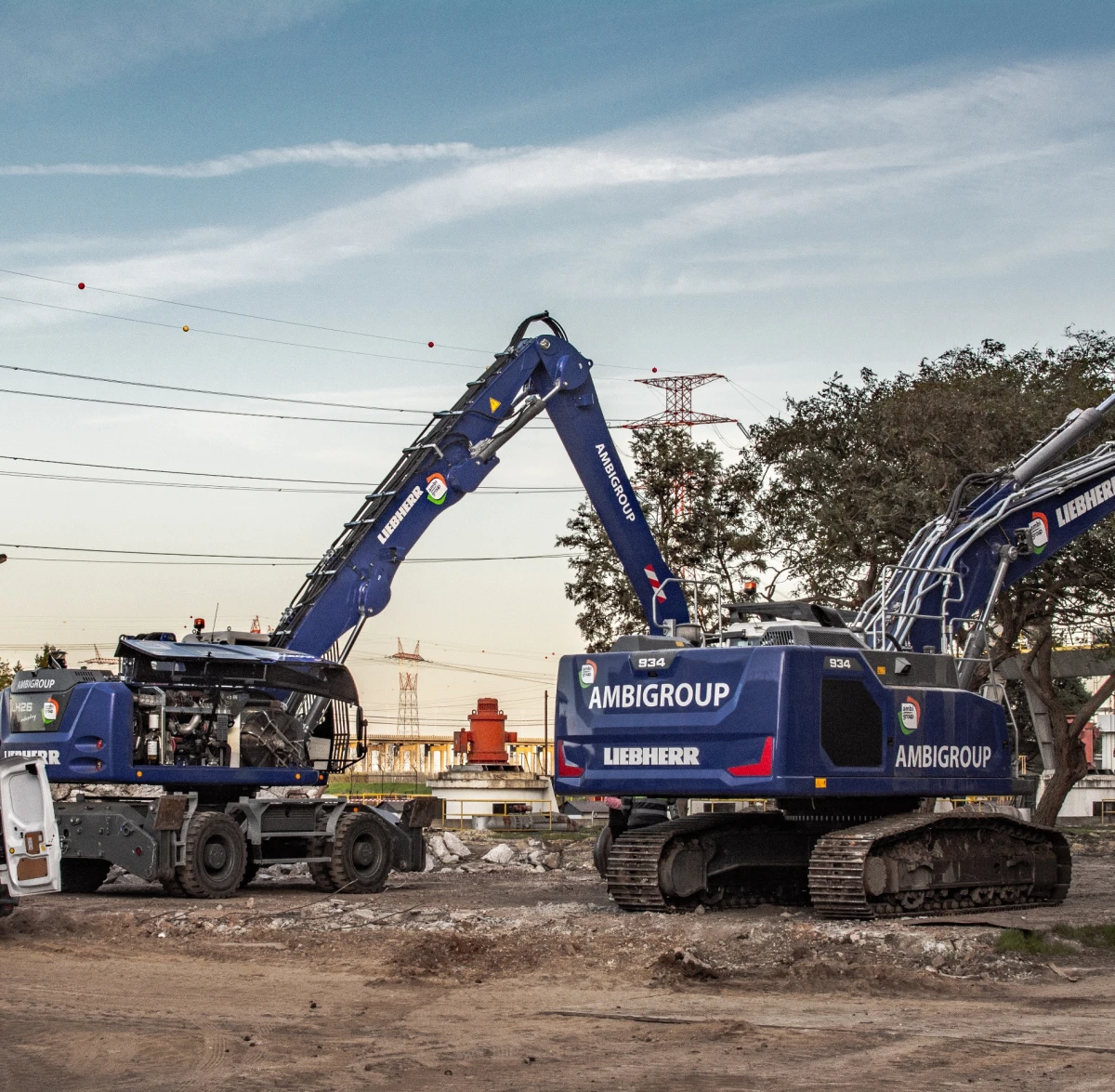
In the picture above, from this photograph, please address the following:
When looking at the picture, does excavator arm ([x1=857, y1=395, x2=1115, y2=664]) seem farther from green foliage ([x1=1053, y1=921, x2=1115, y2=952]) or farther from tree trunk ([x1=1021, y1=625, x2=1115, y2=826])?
tree trunk ([x1=1021, y1=625, x2=1115, y2=826])

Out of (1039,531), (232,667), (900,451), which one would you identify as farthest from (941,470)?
(232,667)

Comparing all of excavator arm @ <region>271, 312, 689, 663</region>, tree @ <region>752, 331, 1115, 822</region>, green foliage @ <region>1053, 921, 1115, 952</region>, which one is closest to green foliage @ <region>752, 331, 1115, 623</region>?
tree @ <region>752, 331, 1115, 822</region>

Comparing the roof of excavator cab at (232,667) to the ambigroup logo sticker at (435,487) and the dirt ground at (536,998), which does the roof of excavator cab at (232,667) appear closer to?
the ambigroup logo sticker at (435,487)

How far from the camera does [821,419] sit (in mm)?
32844

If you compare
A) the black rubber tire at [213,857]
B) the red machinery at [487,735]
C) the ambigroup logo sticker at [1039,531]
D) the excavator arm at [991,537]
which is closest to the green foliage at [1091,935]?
the excavator arm at [991,537]

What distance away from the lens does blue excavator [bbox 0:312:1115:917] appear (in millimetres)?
15781

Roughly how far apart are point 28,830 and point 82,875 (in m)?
7.29

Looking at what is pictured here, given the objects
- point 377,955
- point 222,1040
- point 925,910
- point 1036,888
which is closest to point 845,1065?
point 222,1040

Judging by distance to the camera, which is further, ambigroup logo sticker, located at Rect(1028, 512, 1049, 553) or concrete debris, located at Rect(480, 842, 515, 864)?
concrete debris, located at Rect(480, 842, 515, 864)

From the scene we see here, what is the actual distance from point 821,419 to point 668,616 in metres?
11.9

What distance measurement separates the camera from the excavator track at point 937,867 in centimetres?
1546

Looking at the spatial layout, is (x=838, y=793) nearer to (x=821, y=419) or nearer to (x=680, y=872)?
(x=680, y=872)

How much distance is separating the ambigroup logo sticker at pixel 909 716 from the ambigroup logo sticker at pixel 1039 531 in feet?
10.6

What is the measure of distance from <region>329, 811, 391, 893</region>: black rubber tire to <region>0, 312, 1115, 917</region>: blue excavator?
3cm
